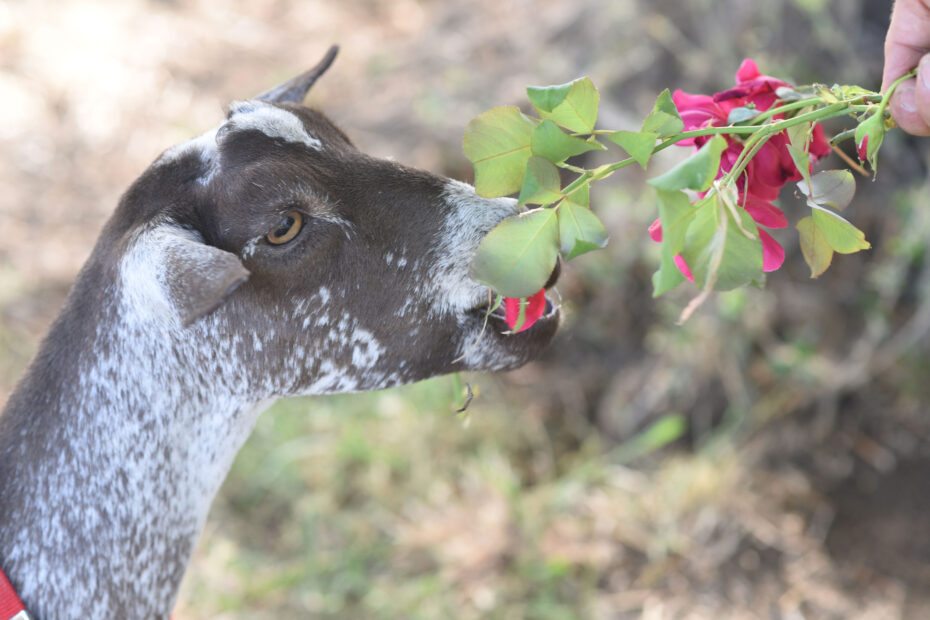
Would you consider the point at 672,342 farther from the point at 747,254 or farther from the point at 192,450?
the point at 747,254

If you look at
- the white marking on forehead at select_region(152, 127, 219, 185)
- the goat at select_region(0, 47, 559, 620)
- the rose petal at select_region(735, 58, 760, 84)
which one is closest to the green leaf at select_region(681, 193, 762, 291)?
the rose petal at select_region(735, 58, 760, 84)

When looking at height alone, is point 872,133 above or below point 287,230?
below

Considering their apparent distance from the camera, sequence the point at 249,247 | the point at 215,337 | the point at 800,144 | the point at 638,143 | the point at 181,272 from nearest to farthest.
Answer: the point at 638,143
the point at 800,144
the point at 181,272
the point at 249,247
the point at 215,337

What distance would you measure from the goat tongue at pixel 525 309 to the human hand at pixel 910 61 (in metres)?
0.72

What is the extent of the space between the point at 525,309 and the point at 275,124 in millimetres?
717

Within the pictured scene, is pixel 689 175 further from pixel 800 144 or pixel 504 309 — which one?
pixel 504 309

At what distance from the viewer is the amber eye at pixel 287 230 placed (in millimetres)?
1807

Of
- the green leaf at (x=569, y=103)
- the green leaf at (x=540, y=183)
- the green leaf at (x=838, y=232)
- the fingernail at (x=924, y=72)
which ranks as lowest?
the green leaf at (x=838, y=232)

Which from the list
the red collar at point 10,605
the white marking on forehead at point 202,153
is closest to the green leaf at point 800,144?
the white marking on forehead at point 202,153

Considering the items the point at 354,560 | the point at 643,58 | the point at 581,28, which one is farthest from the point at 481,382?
the point at 581,28

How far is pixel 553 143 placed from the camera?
1345 mm

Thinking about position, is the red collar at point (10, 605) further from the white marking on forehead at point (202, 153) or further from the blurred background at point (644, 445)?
the blurred background at point (644, 445)

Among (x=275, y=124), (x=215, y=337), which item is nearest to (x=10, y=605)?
(x=215, y=337)

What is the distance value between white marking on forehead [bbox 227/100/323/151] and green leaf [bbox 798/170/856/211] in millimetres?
1061
